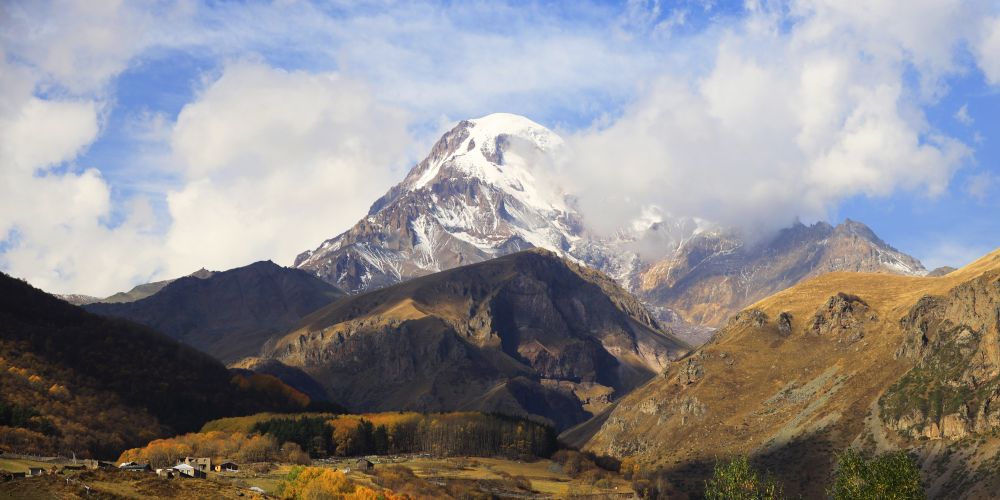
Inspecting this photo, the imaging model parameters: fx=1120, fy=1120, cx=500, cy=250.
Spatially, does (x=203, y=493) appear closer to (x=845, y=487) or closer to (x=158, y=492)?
(x=158, y=492)

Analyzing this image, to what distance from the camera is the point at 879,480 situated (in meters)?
184

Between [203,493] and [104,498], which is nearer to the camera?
[104,498]

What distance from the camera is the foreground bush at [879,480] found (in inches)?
7175

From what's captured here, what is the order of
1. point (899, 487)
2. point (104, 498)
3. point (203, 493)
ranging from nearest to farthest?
1. point (104, 498)
2. point (899, 487)
3. point (203, 493)

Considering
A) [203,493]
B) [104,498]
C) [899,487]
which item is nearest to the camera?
[104,498]

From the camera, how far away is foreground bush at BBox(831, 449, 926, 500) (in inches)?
7175

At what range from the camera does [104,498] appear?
170 m

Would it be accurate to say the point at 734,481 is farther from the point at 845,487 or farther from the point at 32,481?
the point at 32,481

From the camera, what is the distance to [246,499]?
19875cm

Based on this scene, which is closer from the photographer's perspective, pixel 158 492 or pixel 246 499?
pixel 158 492

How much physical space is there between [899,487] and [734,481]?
2838cm

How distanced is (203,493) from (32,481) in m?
30.9

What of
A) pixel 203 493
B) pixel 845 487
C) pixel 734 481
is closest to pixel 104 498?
pixel 203 493

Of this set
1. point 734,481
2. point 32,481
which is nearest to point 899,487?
point 734,481
